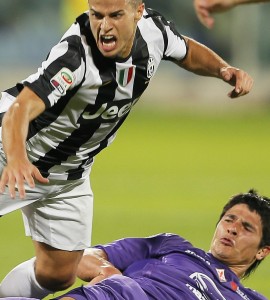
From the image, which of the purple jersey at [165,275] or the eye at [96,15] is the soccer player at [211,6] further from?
the purple jersey at [165,275]

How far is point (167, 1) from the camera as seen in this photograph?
2050 centimetres

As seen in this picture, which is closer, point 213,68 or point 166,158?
point 213,68

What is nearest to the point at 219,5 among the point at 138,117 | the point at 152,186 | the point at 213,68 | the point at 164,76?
the point at 213,68

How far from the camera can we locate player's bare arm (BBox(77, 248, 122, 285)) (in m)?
5.92

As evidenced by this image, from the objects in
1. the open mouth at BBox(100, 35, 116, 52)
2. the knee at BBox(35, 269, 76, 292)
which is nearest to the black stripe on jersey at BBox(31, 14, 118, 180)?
the open mouth at BBox(100, 35, 116, 52)

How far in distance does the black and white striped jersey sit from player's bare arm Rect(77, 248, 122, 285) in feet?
1.61

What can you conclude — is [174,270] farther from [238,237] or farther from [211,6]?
[211,6]

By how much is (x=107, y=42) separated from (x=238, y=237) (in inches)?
54.2

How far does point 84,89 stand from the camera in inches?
224

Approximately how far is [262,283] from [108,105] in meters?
2.58

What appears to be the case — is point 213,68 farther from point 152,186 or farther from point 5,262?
point 152,186

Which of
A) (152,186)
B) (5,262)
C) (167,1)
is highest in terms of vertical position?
(167,1)

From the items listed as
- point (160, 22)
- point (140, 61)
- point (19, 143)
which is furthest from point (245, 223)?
point (19, 143)

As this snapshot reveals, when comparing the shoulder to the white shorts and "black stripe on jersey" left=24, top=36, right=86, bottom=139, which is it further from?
the white shorts
